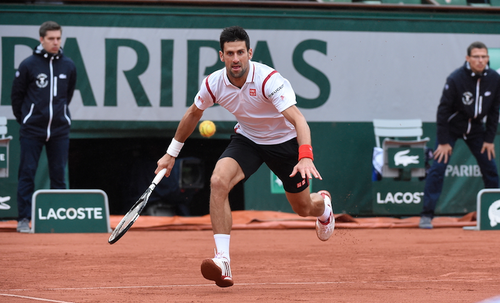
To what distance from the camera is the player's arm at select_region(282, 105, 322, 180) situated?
3.89 metres

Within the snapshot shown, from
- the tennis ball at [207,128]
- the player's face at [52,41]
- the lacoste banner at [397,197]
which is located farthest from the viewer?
the lacoste banner at [397,197]

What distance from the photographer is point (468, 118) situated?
7832mm

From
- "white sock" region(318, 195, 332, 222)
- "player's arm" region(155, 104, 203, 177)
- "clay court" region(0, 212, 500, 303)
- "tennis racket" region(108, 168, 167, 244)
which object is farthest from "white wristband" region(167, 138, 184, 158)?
"white sock" region(318, 195, 332, 222)

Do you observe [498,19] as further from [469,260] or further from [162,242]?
[162,242]

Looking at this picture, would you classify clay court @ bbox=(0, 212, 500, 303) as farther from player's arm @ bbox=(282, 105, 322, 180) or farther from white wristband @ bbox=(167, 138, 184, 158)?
white wristband @ bbox=(167, 138, 184, 158)

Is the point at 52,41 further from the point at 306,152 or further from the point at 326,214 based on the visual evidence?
the point at 306,152

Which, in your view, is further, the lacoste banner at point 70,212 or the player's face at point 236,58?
the lacoste banner at point 70,212

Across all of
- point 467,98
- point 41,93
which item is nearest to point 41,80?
point 41,93

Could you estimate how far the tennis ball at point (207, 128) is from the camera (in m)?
8.16

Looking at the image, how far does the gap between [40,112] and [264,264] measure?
3471mm

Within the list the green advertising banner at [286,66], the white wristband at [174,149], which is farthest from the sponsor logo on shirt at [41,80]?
the white wristband at [174,149]

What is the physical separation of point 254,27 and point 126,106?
6.24 feet

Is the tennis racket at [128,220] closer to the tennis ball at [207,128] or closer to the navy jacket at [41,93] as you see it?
the navy jacket at [41,93]

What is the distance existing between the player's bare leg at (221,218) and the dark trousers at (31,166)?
361 cm
